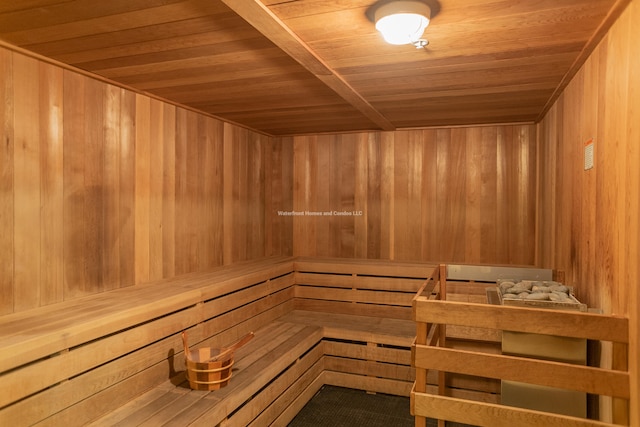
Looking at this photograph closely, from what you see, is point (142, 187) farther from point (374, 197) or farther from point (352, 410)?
point (374, 197)

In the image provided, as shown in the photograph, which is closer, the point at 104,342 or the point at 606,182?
the point at 606,182

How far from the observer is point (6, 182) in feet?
6.66

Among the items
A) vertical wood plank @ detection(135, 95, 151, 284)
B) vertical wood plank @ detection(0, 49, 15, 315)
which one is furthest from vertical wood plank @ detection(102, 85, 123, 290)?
vertical wood plank @ detection(0, 49, 15, 315)

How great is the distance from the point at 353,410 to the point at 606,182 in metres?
2.12

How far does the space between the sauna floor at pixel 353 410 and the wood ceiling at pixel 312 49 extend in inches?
84.3

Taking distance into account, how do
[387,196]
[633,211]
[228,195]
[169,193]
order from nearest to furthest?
1. [633,211]
2. [169,193]
3. [228,195]
4. [387,196]

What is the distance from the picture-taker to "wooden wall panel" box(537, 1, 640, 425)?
1467 mm

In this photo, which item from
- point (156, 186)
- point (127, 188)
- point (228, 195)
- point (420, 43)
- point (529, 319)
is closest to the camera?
point (529, 319)

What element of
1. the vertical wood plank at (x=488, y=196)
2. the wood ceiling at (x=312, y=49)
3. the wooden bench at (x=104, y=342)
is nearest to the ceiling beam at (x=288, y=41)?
the wood ceiling at (x=312, y=49)

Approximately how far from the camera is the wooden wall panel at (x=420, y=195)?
12.5ft

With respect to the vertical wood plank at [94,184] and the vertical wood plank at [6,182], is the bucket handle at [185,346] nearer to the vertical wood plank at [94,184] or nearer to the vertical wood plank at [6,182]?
the vertical wood plank at [94,184]

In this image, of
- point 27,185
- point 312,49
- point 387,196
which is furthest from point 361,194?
point 27,185

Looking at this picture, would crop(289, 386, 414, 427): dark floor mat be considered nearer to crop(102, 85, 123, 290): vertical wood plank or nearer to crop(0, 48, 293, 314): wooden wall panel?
crop(0, 48, 293, 314): wooden wall panel

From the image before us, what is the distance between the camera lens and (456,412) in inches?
67.4
